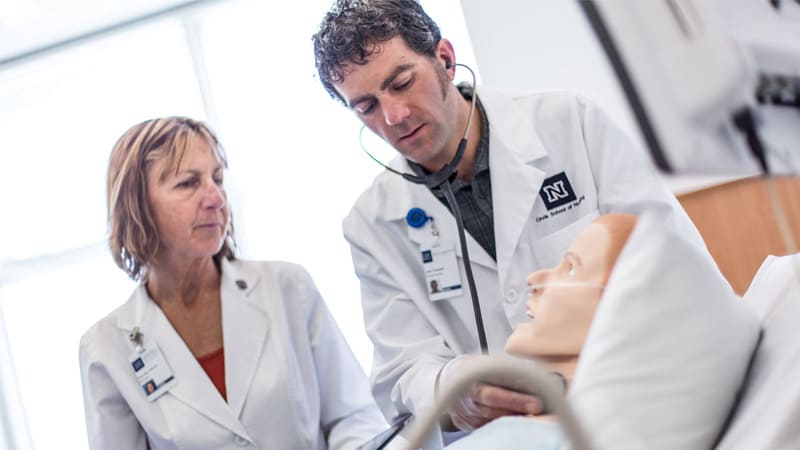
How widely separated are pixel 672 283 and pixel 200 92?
3803mm

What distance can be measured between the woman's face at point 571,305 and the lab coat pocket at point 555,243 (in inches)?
13.5

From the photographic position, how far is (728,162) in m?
0.65

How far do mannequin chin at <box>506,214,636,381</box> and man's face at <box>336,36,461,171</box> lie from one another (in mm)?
426

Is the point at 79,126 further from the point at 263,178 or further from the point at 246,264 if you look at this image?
the point at 246,264

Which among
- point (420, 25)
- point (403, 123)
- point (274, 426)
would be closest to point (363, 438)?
point (274, 426)

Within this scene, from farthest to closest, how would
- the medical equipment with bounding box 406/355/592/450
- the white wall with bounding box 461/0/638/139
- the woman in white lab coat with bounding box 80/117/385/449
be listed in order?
the white wall with bounding box 461/0/638/139, the woman in white lab coat with bounding box 80/117/385/449, the medical equipment with bounding box 406/355/592/450

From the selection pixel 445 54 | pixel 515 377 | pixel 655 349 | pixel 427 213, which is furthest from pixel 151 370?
pixel 515 377

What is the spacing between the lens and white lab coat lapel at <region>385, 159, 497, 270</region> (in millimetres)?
1568

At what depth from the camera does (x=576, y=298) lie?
109 centimetres

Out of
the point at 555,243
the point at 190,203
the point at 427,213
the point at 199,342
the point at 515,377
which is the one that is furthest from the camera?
the point at 199,342

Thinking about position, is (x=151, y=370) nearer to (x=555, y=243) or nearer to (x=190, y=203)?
(x=190, y=203)

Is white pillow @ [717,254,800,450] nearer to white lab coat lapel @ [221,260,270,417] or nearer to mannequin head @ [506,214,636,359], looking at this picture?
mannequin head @ [506,214,636,359]

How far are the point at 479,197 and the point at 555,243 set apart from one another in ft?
0.61

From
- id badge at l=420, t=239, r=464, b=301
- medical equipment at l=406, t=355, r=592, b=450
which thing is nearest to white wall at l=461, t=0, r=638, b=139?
id badge at l=420, t=239, r=464, b=301
